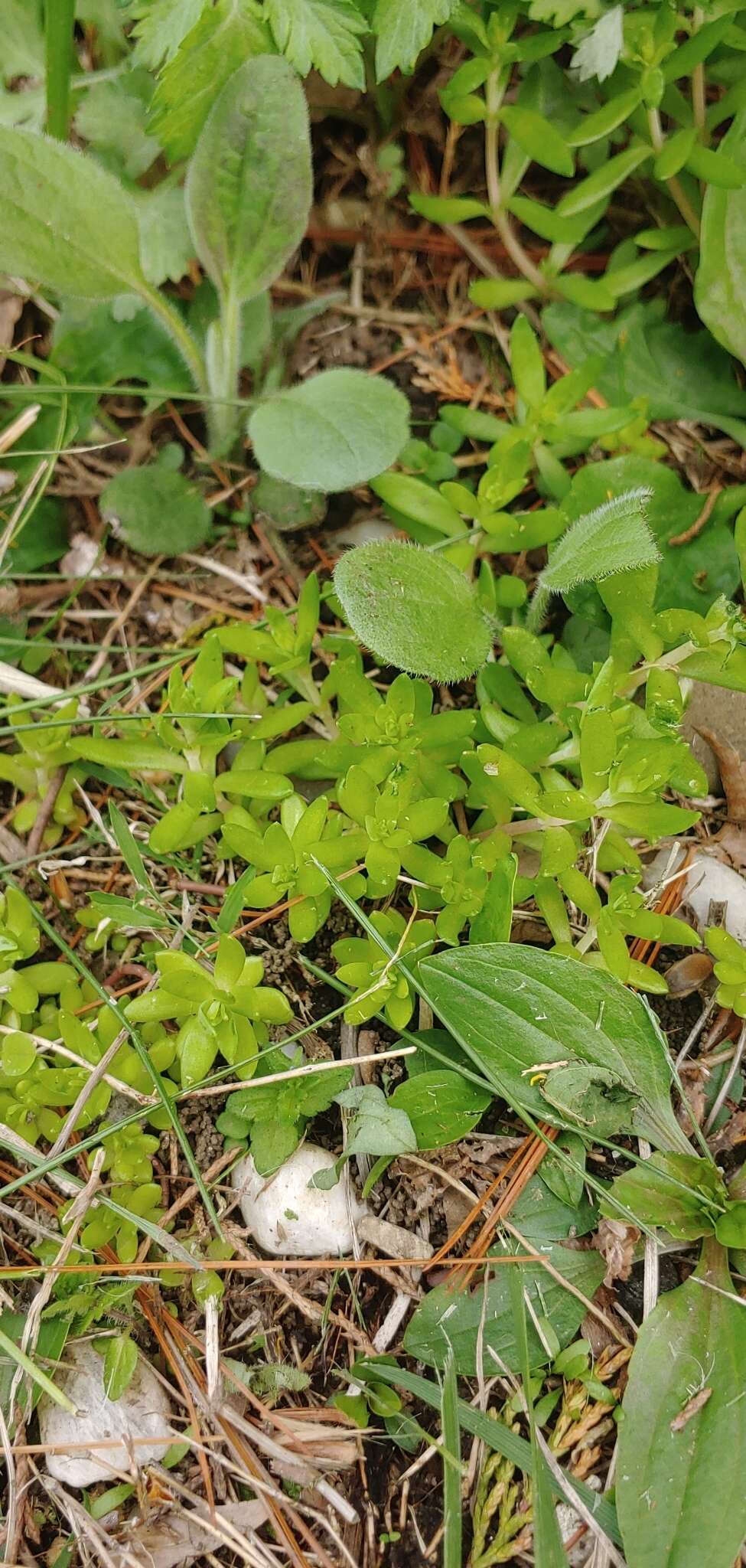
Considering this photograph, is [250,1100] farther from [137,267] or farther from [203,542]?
[137,267]

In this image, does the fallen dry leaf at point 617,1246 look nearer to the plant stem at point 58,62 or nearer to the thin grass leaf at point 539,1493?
the thin grass leaf at point 539,1493

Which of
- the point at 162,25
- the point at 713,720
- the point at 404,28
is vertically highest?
the point at 162,25

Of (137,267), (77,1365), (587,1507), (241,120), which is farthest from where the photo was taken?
(137,267)

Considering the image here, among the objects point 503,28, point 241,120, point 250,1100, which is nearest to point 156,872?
point 250,1100

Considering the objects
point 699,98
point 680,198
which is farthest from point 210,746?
point 699,98

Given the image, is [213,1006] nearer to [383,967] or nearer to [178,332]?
[383,967]

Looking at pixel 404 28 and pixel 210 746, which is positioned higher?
pixel 404 28
